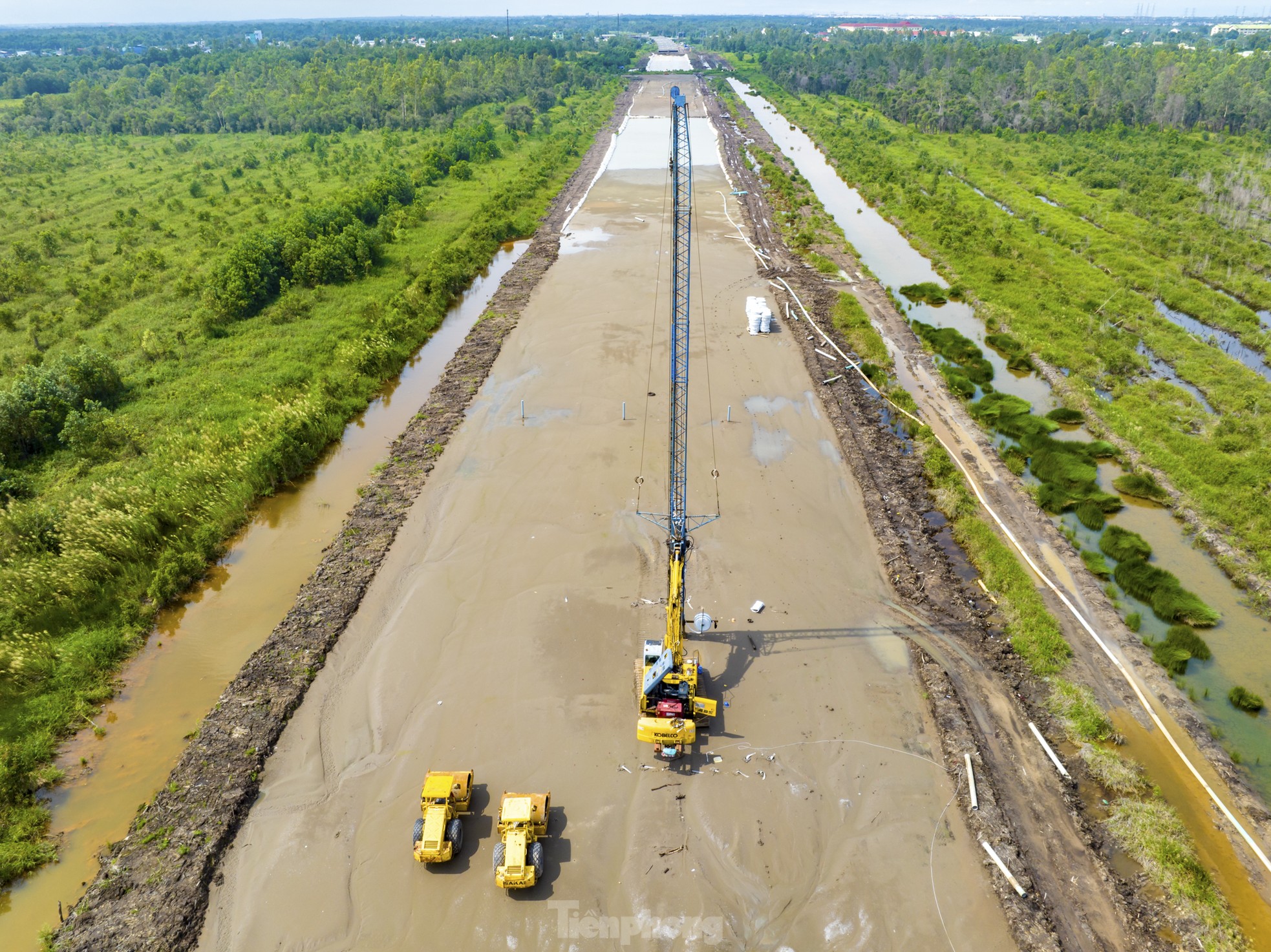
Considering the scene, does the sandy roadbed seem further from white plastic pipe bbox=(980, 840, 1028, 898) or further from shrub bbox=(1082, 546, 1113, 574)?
shrub bbox=(1082, 546, 1113, 574)

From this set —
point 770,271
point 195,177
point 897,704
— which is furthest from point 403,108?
point 897,704

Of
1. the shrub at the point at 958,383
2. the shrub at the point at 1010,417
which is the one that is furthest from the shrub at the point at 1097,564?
the shrub at the point at 958,383

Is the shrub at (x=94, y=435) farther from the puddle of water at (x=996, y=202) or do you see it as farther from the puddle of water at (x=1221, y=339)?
the puddle of water at (x=996, y=202)

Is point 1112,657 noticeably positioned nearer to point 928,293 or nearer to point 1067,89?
point 928,293

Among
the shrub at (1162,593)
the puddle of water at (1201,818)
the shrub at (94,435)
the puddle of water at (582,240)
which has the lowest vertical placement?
the puddle of water at (1201,818)

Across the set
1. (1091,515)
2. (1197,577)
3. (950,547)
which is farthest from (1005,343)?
(950,547)

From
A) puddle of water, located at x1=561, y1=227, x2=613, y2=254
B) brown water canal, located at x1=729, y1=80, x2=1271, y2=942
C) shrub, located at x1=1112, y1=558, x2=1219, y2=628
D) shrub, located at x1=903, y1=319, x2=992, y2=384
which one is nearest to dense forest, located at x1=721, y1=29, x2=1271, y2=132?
puddle of water, located at x1=561, y1=227, x2=613, y2=254
